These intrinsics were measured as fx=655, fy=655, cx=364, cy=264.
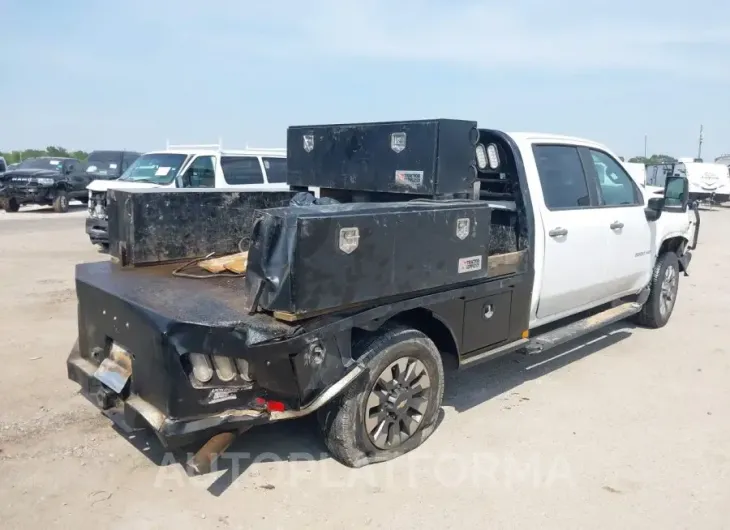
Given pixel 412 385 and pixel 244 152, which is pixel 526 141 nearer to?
pixel 412 385

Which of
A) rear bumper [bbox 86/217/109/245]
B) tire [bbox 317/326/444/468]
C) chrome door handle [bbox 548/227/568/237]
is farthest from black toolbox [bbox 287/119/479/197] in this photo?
rear bumper [bbox 86/217/109/245]

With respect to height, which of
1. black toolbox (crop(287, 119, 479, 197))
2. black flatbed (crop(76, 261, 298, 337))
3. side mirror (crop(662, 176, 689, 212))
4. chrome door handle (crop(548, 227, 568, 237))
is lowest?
black flatbed (crop(76, 261, 298, 337))

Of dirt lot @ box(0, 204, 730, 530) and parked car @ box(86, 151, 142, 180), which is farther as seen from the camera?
parked car @ box(86, 151, 142, 180)

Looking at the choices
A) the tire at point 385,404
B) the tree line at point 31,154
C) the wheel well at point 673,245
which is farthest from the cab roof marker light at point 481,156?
the tree line at point 31,154

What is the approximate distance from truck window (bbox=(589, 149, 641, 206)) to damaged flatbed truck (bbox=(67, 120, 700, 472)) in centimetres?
2

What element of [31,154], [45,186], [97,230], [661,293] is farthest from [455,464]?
[31,154]

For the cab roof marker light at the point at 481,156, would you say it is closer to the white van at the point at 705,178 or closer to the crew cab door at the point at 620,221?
the crew cab door at the point at 620,221

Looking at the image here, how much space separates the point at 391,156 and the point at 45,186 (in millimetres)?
17332

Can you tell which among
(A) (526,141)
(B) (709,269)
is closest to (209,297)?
(A) (526,141)

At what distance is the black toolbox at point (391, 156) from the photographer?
170 inches

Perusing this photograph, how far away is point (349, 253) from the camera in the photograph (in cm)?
333

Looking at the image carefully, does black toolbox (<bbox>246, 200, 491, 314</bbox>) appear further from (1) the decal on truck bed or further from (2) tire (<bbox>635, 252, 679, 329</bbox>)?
(2) tire (<bbox>635, 252, 679, 329</bbox>)

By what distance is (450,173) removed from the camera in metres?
4.38

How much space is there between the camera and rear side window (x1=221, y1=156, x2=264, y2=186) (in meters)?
11.7
